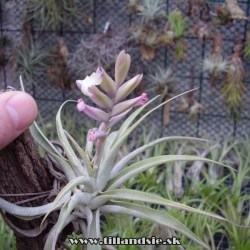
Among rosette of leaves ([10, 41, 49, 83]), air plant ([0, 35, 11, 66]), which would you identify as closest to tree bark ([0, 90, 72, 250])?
rosette of leaves ([10, 41, 49, 83])

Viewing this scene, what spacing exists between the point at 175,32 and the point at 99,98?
173 cm

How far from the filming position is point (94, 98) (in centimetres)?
52

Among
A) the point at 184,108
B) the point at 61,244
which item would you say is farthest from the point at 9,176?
the point at 184,108

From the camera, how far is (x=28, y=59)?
235cm

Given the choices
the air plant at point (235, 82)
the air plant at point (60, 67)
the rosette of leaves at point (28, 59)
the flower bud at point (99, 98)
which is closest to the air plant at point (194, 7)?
the air plant at point (235, 82)

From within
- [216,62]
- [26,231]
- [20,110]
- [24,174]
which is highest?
[216,62]

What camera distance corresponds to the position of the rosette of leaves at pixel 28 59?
234cm

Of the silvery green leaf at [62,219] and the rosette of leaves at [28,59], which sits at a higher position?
the rosette of leaves at [28,59]

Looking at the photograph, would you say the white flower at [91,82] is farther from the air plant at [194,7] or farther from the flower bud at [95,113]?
the air plant at [194,7]

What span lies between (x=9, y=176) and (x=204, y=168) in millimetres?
1488

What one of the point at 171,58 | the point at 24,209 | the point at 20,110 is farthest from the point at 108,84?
the point at 171,58

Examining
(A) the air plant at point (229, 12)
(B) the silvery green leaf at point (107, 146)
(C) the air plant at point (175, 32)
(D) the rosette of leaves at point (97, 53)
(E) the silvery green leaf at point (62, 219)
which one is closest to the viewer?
(E) the silvery green leaf at point (62, 219)

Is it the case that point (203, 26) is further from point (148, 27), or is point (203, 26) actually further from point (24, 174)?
point (24, 174)

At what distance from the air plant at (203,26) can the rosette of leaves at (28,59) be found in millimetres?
1015
